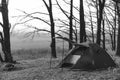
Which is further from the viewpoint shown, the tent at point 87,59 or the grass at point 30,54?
the grass at point 30,54

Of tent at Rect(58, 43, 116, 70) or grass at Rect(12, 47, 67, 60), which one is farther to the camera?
grass at Rect(12, 47, 67, 60)

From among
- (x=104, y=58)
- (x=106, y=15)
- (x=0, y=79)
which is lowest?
(x=0, y=79)

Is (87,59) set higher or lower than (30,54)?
higher

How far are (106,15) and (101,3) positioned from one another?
21.0 meters

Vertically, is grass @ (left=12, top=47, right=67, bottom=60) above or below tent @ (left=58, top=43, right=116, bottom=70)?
below

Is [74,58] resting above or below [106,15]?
below

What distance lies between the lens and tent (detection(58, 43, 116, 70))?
11.0m

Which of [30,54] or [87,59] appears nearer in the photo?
[87,59]

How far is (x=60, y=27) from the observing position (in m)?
31.9

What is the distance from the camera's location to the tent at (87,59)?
11.0m

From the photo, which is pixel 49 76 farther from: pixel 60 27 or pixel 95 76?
pixel 60 27

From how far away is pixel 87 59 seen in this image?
437 inches

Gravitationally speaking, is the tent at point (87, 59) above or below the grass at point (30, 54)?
above

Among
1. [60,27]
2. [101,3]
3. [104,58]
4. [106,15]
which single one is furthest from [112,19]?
[104,58]
